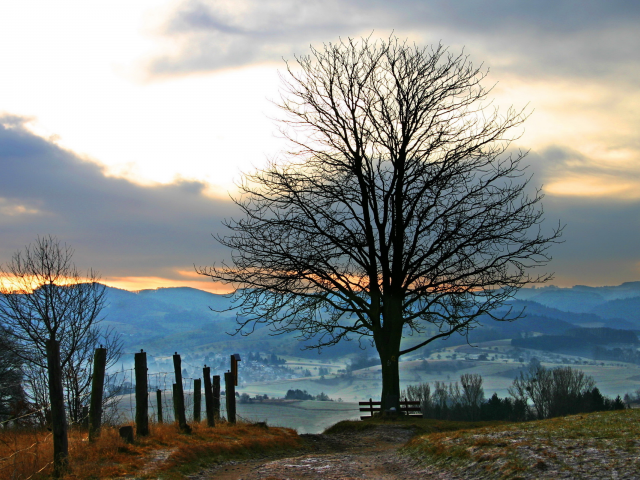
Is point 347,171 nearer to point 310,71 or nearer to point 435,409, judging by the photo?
point 310,71

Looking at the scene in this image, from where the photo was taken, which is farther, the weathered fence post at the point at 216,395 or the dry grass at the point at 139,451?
the weathered fence post at the point at 216,395

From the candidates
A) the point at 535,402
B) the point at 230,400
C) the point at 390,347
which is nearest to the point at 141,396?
the point at 230,400

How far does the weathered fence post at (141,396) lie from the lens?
42.3 ft

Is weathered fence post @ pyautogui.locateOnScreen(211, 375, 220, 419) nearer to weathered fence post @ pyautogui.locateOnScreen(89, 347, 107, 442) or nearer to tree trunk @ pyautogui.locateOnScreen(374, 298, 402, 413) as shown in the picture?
weathered fence post @ pyautogui.locateOnScreen(89, 347, 107, 442)

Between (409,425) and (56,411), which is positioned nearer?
(56,411)

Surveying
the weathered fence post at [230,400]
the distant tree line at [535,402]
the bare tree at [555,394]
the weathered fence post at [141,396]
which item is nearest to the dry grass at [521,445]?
the weathered fence post at [141,396]

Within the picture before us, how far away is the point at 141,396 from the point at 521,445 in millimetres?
8839

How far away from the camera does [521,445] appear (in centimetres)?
962

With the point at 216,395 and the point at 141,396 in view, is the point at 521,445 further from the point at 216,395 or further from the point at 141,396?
the point at 216,395

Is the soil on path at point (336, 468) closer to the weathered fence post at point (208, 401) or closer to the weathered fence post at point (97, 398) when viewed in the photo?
the weathered fence post at point (97, 398)

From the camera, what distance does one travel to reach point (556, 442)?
959cm

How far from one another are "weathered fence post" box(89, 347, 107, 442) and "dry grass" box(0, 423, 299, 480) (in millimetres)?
247

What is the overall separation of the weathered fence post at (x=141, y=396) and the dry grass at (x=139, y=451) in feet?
1.03

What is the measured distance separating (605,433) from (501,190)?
12692 millimetres
